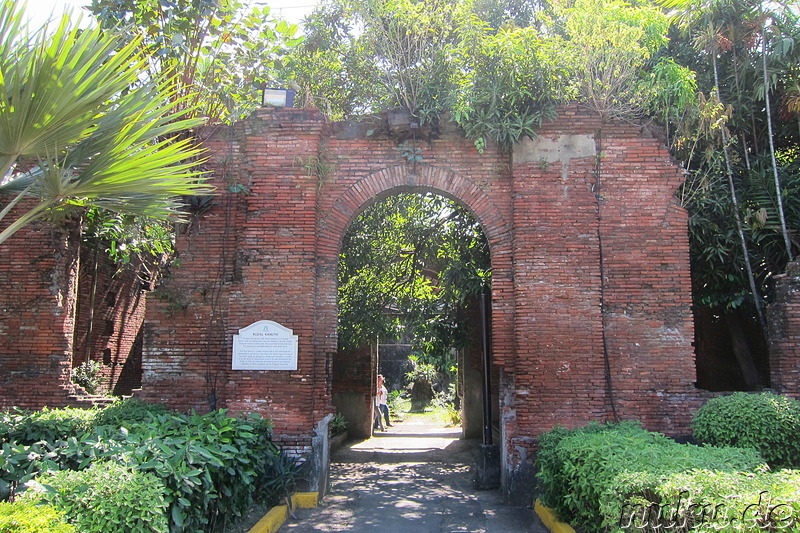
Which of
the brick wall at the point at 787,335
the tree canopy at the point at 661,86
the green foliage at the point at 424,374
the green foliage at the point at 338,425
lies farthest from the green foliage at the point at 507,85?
the green foliage at the point at 424,374

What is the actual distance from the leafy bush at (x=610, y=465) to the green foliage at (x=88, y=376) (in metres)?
7.55

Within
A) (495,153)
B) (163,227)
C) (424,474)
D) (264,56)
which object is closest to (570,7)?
(495,153)

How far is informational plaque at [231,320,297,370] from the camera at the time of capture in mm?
7785

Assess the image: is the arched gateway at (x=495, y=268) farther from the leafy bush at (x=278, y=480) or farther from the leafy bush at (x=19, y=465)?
the leafy bush at (x=19, y=465)

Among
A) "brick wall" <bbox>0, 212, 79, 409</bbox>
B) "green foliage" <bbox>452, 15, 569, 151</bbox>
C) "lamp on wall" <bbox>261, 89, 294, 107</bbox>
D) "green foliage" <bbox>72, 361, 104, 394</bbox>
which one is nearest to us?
"green foliage" <bbox>452, 15, 569, 151</bbox>

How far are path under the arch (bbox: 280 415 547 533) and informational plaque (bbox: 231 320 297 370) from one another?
1760 millimetres

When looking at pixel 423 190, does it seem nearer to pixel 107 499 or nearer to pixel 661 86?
pixel 661 86

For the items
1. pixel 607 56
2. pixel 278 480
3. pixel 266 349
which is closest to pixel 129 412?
pixel 266 349

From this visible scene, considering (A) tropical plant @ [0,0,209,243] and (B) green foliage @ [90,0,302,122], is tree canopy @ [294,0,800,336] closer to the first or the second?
(B) green foliage @ [90,0,302,122]

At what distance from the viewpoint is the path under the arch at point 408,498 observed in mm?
7059

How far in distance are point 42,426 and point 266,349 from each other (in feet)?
8.13

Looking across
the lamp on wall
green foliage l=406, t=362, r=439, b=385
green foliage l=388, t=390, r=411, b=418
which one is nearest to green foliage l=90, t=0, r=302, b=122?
the lamp on wall

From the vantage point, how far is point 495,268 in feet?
27.0

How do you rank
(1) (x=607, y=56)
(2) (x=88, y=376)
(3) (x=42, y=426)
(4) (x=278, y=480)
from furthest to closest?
1. (2) (x=88, y=376)
2. (1) (x=607, y=56)
3. (4) (x=278, y=480)
4. (3) (x=42, y=426)
